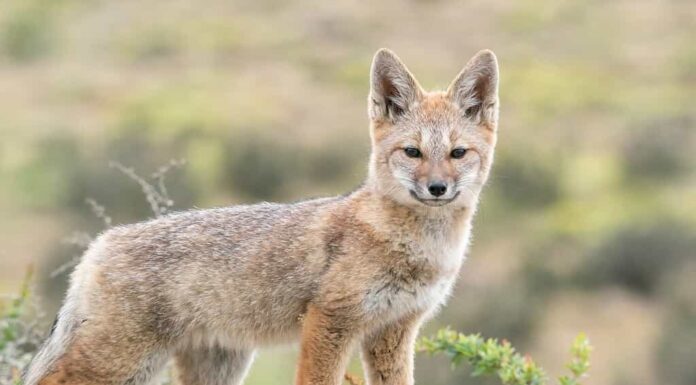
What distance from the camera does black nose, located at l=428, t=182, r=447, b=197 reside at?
8414 millimetres

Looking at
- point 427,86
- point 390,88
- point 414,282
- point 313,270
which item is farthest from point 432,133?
point 427,86

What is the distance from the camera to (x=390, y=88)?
9.23 metres

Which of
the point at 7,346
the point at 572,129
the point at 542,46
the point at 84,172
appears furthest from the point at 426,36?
the point at 7,346

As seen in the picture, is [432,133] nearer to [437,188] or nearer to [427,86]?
[437,188]

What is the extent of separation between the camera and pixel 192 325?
8.73 meters

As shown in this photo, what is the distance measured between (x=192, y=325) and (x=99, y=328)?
609mm

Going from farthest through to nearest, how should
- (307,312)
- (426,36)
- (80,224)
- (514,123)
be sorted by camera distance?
(426,36)
(514,123)
(80,224)
(307,312)

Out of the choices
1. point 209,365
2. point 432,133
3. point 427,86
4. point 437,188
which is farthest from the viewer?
point 427,86

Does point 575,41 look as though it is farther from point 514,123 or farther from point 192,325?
point 192,325

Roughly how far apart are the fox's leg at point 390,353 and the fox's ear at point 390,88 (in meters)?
1.47

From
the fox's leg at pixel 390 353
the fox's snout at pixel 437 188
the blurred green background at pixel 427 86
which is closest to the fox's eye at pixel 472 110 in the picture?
the fox's snout at pixel 437 188

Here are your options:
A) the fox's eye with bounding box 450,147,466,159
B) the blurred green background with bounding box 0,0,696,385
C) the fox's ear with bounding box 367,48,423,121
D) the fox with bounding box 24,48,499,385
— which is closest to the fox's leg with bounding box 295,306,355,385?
the fox with bounding box 24,48,499,385

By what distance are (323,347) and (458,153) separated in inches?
62.6

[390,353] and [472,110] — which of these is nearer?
[390,353]
